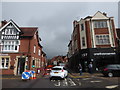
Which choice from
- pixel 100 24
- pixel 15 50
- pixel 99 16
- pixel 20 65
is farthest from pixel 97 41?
pixel 15 50

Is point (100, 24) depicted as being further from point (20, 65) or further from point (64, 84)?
point (20, 65)

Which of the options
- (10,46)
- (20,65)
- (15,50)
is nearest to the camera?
(20,65)

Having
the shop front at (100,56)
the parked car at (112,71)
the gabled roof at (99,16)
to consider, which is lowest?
the parked car at (112,71)

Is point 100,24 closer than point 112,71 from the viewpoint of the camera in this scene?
No

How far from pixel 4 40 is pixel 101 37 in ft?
60.7

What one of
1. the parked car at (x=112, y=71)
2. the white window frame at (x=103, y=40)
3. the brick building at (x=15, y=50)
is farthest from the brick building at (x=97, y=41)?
the brick building at (x=15, y=50)

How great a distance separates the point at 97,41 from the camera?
18.4m

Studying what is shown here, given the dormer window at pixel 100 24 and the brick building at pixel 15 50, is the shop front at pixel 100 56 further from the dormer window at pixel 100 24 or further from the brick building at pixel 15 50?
the brick building at pixel 15 50

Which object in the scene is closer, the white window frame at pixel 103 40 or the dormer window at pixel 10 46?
the dormer window at pixel 10 46

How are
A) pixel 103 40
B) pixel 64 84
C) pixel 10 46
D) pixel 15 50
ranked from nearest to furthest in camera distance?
pixel 64 84
pixel 15 50
pixel 10 46
pixel 103 40

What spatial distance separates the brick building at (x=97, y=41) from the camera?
17.5 meters

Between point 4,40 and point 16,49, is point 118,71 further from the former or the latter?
point 4,40

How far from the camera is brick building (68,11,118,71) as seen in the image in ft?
57.5

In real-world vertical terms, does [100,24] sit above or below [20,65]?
above
